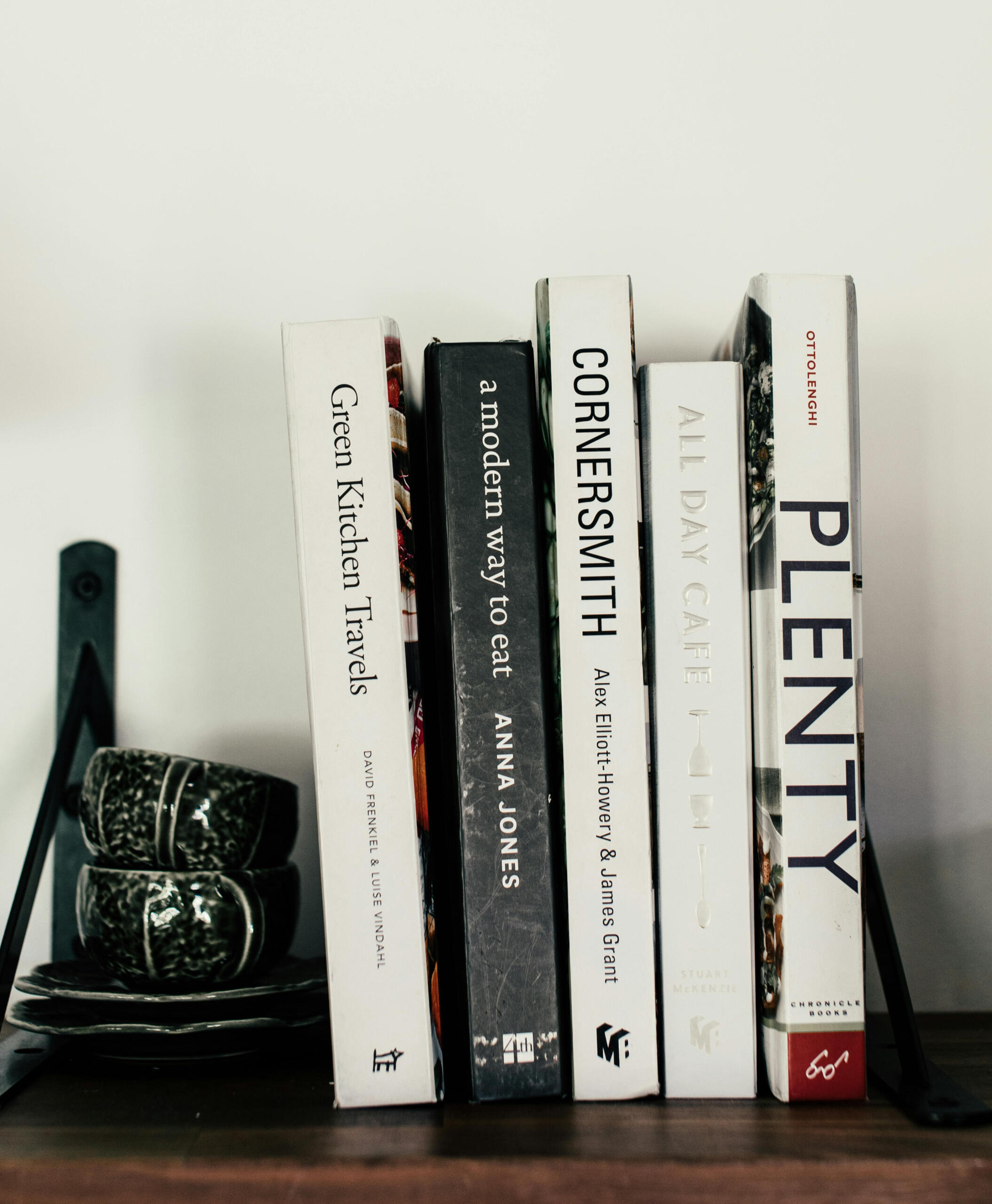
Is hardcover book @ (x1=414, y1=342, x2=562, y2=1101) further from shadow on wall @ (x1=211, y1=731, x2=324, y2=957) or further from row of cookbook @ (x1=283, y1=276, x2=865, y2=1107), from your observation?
shadow on wall @ (x1=211, y1=731, x2=324, y2=957)

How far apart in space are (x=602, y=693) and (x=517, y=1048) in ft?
0.62

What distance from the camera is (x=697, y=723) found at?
1.54ft

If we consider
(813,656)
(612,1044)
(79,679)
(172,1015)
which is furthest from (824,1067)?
(79,679)

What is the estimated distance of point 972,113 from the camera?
0.67 m

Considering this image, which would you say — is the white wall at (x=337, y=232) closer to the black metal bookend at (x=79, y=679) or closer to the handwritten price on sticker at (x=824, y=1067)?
the black metal bookend at (x=79, y=679)

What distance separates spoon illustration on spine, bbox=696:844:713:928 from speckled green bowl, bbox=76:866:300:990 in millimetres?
252

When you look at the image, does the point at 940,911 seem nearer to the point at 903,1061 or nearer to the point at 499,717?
the point at 903,1061

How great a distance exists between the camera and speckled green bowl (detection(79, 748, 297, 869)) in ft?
1.70

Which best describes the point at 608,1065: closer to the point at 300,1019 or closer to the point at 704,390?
the point at 300,1019

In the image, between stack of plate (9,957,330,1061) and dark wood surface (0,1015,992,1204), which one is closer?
dark wood surface (0,1015,992,1204)

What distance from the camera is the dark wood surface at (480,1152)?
0.38m

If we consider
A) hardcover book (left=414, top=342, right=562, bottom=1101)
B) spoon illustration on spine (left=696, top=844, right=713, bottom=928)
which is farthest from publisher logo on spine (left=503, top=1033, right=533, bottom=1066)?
spoon illustration on spine (left=696, top=844, right=713, bottom=928)

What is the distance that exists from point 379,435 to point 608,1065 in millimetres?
347

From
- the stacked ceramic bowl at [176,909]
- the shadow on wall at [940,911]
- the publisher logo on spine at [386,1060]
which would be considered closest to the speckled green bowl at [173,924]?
the stacked ceramic bowl at [176,909]
